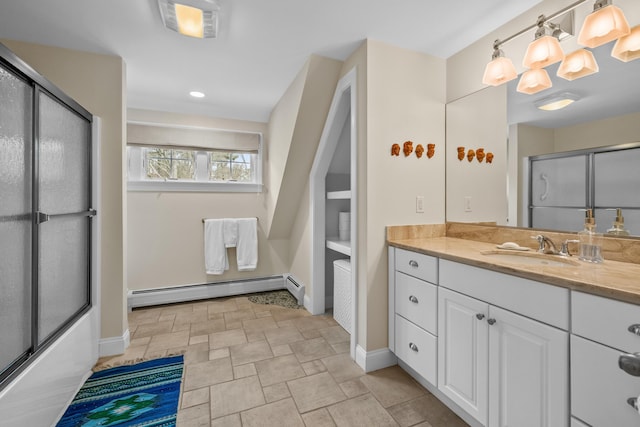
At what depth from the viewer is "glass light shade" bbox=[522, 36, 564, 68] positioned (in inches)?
56.2

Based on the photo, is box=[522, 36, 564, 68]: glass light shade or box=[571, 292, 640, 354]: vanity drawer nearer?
box=[571, 292, 640, 354]: vanity drawer

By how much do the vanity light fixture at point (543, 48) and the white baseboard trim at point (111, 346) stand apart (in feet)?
10.7

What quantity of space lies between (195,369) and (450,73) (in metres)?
2.82

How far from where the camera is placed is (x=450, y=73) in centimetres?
211

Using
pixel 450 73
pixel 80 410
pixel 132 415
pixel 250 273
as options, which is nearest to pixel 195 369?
pixel 132 415

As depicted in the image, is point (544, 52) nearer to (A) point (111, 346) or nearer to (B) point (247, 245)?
(B) point (247, 245)

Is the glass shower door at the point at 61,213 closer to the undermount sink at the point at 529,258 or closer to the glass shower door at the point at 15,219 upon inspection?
the glass shower door at the point at 15,219

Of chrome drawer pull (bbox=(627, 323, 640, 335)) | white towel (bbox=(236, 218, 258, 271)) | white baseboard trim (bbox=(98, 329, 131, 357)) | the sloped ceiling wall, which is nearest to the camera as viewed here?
chrome drawer pull (bbox=(627, 323, 640, 335))

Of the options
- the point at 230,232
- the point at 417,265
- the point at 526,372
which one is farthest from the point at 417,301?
the point at 230,232

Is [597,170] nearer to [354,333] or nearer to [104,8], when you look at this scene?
[354,333]

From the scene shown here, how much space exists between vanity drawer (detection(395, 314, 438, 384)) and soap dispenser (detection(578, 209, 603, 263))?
32.5 inches

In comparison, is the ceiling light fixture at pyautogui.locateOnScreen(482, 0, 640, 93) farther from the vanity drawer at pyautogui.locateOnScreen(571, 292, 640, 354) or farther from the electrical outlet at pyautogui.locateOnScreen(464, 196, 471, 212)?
the vanity drawer at pyautogui.locateOnScreen(571, 292, 640, 354)

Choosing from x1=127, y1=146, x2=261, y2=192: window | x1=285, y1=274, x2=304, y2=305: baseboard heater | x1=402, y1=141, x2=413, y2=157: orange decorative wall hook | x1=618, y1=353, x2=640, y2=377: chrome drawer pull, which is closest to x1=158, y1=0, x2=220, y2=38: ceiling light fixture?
x1=402, y1=141, x2=413, y2=157: orange decorative wall hook

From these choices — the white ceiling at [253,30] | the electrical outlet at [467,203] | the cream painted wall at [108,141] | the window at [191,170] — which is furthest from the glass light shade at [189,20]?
the electrical outlet at [467,203]
